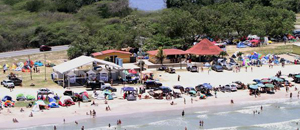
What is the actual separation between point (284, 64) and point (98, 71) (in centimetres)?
2644

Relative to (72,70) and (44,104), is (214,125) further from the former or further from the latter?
(72,70)

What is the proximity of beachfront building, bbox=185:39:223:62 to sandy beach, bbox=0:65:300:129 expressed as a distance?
5.74m

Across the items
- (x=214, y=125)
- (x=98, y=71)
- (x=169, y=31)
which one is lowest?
(x=214, y=125)

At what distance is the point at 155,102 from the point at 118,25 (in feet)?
127

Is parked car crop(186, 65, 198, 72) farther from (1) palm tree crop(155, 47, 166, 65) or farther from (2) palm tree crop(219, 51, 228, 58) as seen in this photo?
(2) palm tree crop(219, 51, 228, 58)

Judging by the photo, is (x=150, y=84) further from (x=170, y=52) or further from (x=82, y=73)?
(x=170, y=52)

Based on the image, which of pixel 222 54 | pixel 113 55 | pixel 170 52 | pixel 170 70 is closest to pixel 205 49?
pixel 222 54

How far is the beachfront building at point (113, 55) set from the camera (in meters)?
65.8

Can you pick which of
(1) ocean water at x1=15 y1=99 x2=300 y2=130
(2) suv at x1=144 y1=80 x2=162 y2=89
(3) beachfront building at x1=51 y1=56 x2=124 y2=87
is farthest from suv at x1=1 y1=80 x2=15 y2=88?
(2) suv at x1=144 y1=80 x2=162 y2=89

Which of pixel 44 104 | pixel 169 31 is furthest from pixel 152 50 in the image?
pixel 44 104

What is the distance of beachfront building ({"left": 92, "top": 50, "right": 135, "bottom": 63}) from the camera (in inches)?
2591

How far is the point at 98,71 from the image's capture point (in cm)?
5591

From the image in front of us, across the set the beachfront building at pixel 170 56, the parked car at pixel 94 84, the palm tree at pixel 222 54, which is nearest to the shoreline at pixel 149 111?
the parked car at pixel 94 84

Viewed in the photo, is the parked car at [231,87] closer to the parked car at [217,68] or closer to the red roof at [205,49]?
the parked car at [217,68]
